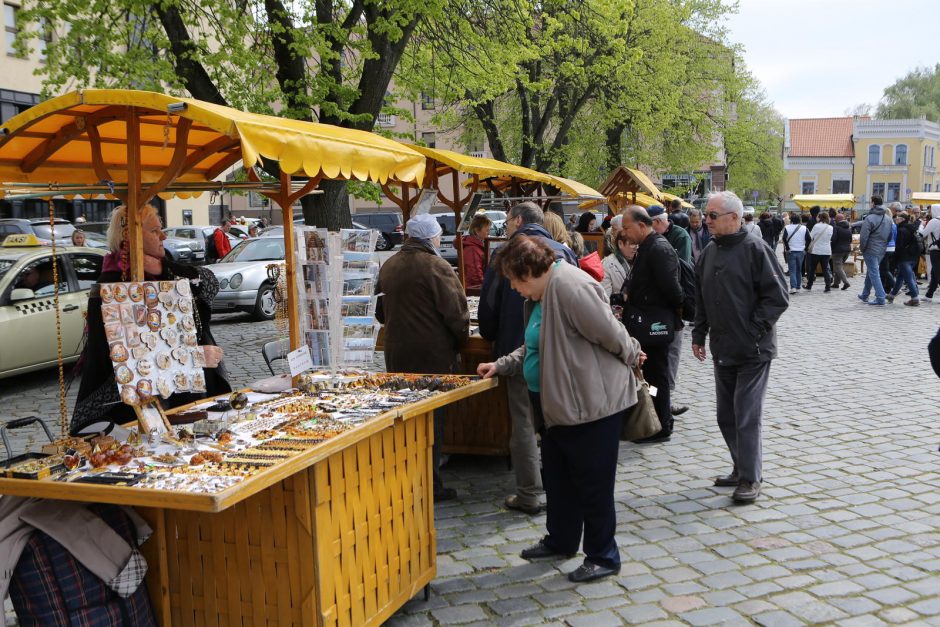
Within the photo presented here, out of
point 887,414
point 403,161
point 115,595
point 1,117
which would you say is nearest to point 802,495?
point 887,414

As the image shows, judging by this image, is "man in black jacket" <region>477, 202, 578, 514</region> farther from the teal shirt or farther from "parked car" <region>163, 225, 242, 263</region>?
"parked car" <region>163, 225, 242, 263</region>

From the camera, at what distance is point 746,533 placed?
5070 millimetres

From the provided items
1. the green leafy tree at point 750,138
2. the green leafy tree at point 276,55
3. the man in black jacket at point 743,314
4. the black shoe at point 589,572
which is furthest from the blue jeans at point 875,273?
the green leafy tree at point 750,138

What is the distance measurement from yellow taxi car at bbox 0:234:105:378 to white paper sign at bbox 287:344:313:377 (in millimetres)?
5404

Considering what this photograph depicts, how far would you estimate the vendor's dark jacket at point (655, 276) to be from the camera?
6656 millimetres

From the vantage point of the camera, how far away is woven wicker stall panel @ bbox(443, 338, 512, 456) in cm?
641

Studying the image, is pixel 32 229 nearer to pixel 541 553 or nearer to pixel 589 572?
pixel 541 553

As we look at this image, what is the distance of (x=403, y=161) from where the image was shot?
534 centimetres

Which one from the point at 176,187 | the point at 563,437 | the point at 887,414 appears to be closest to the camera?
the point at 563,437

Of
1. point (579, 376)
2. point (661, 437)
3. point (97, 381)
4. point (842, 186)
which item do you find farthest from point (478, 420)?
point (842, 186)

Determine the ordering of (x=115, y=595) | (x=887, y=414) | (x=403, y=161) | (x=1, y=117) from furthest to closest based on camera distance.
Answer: (x=1, y=117)
(x=887, y=414)
(x=403, y=161)
(x=115, y=595)

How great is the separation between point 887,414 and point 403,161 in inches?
211

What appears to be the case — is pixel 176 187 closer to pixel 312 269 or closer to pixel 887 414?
pixel 312 269

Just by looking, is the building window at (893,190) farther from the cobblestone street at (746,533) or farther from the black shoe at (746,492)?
the black shoe at (746,492)
